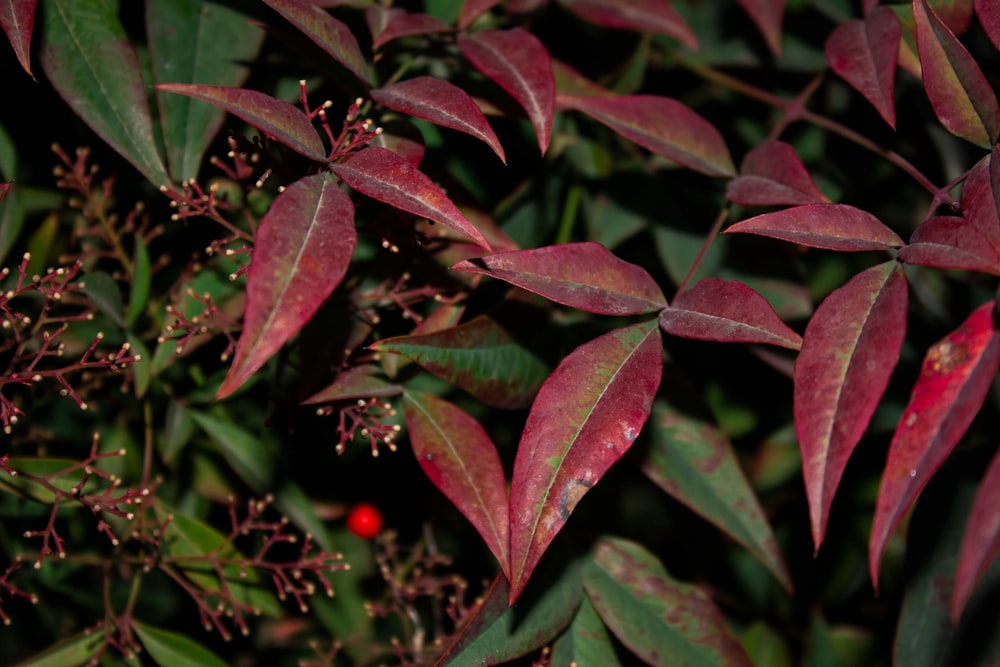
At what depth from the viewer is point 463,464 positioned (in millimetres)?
697

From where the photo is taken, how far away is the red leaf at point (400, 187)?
56cm

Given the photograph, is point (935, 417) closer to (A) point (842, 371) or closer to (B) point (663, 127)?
(A) point (842, 371)

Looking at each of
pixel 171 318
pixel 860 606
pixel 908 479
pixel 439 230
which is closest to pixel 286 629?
pixel 171 318

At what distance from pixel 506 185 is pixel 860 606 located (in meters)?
0.71

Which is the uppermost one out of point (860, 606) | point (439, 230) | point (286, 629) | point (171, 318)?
point (439, 230)

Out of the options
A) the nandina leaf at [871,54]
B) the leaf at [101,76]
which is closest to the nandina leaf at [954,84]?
the nandina leaf at [871,54]

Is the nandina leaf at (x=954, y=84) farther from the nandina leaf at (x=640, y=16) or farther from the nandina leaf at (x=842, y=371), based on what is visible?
the nandina leaf at (x=640, y=16)

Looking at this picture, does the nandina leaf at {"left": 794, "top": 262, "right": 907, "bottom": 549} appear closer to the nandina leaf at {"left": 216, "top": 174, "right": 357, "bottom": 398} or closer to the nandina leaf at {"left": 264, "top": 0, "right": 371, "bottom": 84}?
the nandina leaf at {"left": 216, "top": 174, "right": 357, "bottom": 398}

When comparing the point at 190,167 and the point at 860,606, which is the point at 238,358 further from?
the point at 860,606

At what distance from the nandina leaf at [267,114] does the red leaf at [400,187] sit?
3 cm

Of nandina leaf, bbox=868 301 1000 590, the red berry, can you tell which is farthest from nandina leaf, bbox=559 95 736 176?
the red berry

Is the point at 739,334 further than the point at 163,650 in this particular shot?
No

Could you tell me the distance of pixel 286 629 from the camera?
117cm

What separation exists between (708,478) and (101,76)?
0.68 metres
